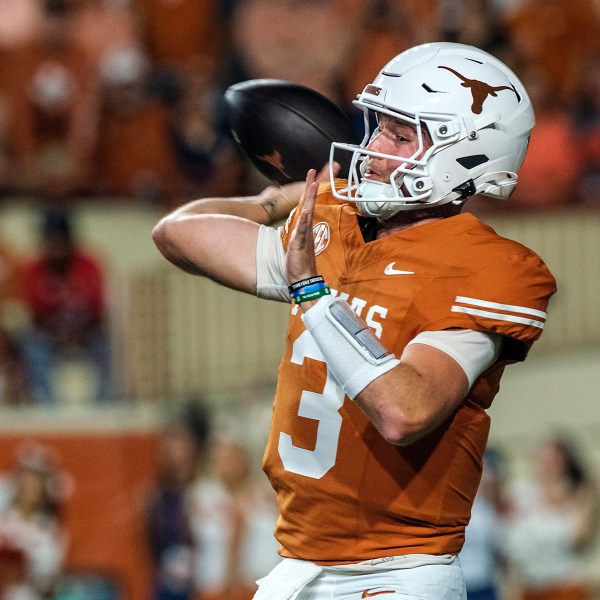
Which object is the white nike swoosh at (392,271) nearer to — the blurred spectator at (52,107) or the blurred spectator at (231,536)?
the blurred spectator at (231,536)

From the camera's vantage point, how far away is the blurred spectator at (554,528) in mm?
6348

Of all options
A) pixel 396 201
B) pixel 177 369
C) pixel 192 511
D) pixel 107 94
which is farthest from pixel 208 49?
pixel 396 201

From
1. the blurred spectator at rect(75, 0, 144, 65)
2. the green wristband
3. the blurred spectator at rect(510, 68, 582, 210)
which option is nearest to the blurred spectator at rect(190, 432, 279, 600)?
the blurred spectator at rect(510, 68, 582, 210)

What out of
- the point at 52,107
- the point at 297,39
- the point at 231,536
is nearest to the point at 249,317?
the point at 231,536

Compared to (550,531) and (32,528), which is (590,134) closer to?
(550,531)

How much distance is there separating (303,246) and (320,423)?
14.6 inches

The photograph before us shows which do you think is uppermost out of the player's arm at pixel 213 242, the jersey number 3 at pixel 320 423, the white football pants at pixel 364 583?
the player's arm at pixel 213 242

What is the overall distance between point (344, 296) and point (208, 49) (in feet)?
19.5

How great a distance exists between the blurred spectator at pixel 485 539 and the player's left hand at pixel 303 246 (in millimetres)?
2881

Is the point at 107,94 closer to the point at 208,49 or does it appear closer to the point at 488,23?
the point at 208,49

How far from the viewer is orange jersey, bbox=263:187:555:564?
2.46 meters

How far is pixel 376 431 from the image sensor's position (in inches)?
98.6

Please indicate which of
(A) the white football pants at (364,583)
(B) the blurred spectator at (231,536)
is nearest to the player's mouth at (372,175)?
(A) the white football pants at (364,583)

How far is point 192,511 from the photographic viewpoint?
643 cm
